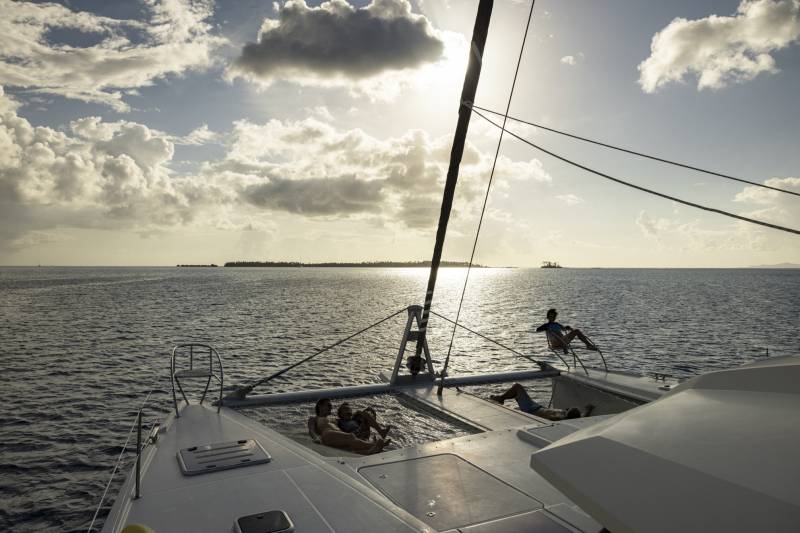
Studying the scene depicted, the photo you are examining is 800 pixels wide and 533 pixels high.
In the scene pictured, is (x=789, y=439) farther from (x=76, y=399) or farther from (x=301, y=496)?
(x=76, y=399)

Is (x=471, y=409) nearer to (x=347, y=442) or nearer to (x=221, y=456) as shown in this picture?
(x=347, y=442)

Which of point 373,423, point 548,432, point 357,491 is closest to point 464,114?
point 548,432

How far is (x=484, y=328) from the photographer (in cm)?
5206

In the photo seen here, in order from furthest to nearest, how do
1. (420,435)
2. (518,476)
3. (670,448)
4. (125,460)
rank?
(125,460)
(420,435)
(518,476)
(670,448)

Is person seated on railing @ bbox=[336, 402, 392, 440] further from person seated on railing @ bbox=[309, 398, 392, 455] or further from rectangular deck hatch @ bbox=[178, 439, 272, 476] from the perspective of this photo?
rectangular deck hatch @ bbox=[178, 439, 272, 476]

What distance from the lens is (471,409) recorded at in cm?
1043

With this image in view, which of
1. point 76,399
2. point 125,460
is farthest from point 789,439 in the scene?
point 76,399

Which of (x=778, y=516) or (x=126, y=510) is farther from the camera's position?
(x=126, y=510)

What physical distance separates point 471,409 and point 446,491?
15.7 ft

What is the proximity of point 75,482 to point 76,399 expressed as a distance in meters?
9.49

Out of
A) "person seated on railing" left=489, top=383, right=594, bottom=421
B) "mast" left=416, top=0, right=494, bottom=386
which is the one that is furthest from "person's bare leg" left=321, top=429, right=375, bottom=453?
"person seated on railing" left=489, top=383, right=594, bottom=421

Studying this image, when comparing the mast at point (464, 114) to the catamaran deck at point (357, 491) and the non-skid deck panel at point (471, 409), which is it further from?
the catamaran deck at point (357, 491)

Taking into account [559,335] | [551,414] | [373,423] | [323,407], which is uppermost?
[559,335]

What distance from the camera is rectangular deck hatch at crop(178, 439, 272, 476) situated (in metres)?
5.87
